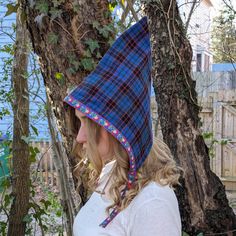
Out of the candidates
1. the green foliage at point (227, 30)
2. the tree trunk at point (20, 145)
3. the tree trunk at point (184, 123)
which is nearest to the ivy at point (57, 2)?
the tree trunk at point (184, 123)

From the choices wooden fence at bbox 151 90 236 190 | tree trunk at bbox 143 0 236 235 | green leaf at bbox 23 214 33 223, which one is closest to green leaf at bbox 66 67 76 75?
tree trunk at bbox 143 0 236 235

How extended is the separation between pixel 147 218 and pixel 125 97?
414mm

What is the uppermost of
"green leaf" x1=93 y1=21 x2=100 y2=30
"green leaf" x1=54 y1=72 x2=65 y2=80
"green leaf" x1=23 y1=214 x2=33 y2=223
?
"green leaf" x1=93 y1=21 x2=100 y2=30

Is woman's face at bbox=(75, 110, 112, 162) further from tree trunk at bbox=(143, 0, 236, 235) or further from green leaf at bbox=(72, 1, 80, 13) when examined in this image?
tree trunk at bbox=(143, 0, 236, 235)

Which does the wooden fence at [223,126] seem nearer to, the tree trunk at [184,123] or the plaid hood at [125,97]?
the tree trunk at [184,123]

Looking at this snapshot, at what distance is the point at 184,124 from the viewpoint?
383cm

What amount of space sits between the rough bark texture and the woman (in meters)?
0.64

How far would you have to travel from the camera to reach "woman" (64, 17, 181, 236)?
4.59 ft

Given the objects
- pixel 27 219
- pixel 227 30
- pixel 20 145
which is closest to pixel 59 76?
pixel 20 145

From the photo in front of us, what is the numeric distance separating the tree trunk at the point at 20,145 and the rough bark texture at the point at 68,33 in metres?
2.04

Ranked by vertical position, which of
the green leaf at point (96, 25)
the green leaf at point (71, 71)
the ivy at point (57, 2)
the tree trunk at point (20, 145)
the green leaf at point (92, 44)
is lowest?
the tree trunk at point (20, 145)

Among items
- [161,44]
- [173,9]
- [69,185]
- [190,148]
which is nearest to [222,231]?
[190,148]

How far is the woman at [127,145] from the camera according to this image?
1.40 meters

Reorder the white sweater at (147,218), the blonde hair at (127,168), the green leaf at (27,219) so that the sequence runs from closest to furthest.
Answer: the white sweater at (147,218), the blonde hair at (127,168), the green leaf at (27,219)
